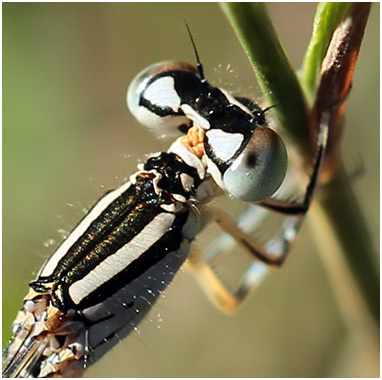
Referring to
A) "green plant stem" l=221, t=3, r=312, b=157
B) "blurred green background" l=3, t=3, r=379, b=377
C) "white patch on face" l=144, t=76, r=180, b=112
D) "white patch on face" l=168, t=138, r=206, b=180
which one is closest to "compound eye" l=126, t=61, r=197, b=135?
"white patch on face" l=144, t=76, r=180, b=112

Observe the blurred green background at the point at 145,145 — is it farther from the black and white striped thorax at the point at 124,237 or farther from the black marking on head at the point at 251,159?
the black marking on head at the point at 251,159

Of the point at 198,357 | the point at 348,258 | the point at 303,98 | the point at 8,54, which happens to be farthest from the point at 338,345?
the point at 8,54

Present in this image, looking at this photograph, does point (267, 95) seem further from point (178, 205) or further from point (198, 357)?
point (198, 357)

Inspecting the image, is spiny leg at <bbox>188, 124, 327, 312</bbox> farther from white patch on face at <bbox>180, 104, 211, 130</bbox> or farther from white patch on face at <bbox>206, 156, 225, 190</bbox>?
white patch on face at <bbox>180, 104, 211, 130</bbox>

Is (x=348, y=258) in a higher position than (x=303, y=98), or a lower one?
lower

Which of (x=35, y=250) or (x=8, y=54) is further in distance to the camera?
(x=8, y=54)

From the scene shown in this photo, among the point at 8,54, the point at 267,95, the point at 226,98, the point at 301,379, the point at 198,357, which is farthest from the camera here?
the point at 8,54

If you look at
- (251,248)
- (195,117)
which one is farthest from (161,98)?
(251,248)

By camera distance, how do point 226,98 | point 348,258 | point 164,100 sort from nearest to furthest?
point 226,98 → point 164,100 → point 348,258
